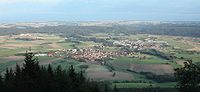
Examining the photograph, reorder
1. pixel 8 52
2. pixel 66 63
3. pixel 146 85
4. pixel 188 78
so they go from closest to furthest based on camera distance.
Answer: pixel 188 78 < pixel 146 85 < pixel 66 63 < pixel 8 52

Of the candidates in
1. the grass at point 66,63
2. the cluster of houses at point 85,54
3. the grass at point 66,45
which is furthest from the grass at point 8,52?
the grass at point 66,63

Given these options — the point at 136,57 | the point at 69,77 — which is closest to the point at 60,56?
the point at 136,57

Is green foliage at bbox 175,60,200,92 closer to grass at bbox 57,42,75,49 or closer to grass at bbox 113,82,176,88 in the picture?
grass at bbox 113,82,176,88

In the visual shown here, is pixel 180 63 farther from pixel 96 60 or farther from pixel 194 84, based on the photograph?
pixel 194 84

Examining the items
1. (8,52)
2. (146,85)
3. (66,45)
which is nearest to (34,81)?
(146,85)

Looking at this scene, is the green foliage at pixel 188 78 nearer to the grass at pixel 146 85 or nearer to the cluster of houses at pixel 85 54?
the grass at pixel 146 85

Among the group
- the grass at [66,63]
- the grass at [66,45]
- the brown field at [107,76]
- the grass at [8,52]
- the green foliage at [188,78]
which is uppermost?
the green foliage at [188,78]

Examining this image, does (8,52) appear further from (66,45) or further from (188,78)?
(188,78)

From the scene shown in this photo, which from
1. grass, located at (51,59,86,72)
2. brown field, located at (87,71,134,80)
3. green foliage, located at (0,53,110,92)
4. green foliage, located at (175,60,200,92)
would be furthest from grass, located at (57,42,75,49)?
green foliage, located at (175,60,200,92)
